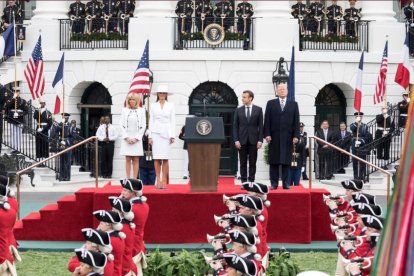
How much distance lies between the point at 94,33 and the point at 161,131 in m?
18.9

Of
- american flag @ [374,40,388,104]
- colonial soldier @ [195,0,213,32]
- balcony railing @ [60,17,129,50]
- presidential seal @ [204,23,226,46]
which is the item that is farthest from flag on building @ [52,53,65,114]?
american flag @ [374,40,388,104]

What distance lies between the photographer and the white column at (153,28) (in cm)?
3666

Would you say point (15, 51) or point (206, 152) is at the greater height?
point (15, 51)

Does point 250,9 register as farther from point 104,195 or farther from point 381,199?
point 104,195

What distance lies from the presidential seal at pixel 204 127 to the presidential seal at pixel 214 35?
1998 centimetres

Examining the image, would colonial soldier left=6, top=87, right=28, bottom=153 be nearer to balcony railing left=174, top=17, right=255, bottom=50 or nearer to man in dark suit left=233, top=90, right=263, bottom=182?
Answer: balcony railing left=174, top=17, right=255, bottom=50

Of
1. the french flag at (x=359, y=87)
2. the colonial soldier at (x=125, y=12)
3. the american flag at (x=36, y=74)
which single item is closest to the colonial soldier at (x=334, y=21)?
the french flag at (x=359, y=87)

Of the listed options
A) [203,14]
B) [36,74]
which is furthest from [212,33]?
[36,74]

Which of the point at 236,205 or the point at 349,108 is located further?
the point at 349,108

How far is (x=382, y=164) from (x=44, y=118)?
10244 millimetres

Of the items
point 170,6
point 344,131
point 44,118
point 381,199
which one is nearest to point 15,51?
point 44,118

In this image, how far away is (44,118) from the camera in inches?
1351

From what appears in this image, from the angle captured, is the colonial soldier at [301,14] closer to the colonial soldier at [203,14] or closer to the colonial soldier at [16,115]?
the colonial soldier at [203,14]

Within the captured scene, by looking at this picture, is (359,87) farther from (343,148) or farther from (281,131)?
(281,131)
